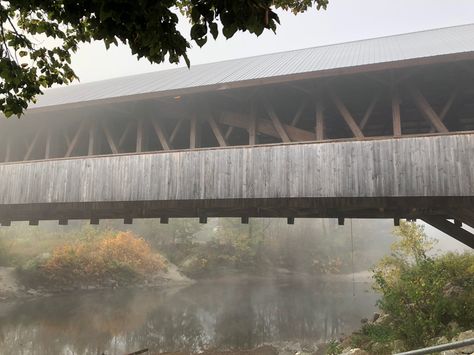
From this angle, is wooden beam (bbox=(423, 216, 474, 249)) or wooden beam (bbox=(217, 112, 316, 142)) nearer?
wooden beam (bbox=(423, 216, 474, 249))

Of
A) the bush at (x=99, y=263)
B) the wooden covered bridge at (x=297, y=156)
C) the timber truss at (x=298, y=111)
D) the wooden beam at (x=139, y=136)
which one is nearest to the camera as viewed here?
the wooden covered bridge at (x=297, y=156)

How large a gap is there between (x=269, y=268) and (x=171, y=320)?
18.2 meters

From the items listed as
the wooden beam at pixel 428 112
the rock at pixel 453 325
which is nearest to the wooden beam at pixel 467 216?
the wooden beam at pixel 428 112

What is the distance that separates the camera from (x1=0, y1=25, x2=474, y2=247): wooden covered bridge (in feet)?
23.4

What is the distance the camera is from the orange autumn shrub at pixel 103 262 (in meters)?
20.5

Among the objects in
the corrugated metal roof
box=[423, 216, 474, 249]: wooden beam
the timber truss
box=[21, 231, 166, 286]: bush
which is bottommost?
box=[21, 231, 166, 286]: bush

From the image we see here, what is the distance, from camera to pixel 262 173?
26.2 feet

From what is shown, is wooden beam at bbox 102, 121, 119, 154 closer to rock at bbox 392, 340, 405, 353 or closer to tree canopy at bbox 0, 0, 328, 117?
tree canopy at bbox 0, 0, 328, 117

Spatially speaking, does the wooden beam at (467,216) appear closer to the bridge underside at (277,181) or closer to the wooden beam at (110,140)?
the bridge underside at (277,181)

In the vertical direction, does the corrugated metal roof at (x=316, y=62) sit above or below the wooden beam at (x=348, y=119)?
above

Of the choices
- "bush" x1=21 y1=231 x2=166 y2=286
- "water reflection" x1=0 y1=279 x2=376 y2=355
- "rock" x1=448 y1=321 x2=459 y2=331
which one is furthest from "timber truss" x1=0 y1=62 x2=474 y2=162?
"bush" x1=21 y1=231 x2=166 y2=286

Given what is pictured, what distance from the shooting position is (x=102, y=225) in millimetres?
31297

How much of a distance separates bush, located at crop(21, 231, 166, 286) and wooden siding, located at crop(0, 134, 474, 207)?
11.6 m

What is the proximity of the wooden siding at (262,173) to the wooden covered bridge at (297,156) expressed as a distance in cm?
2
